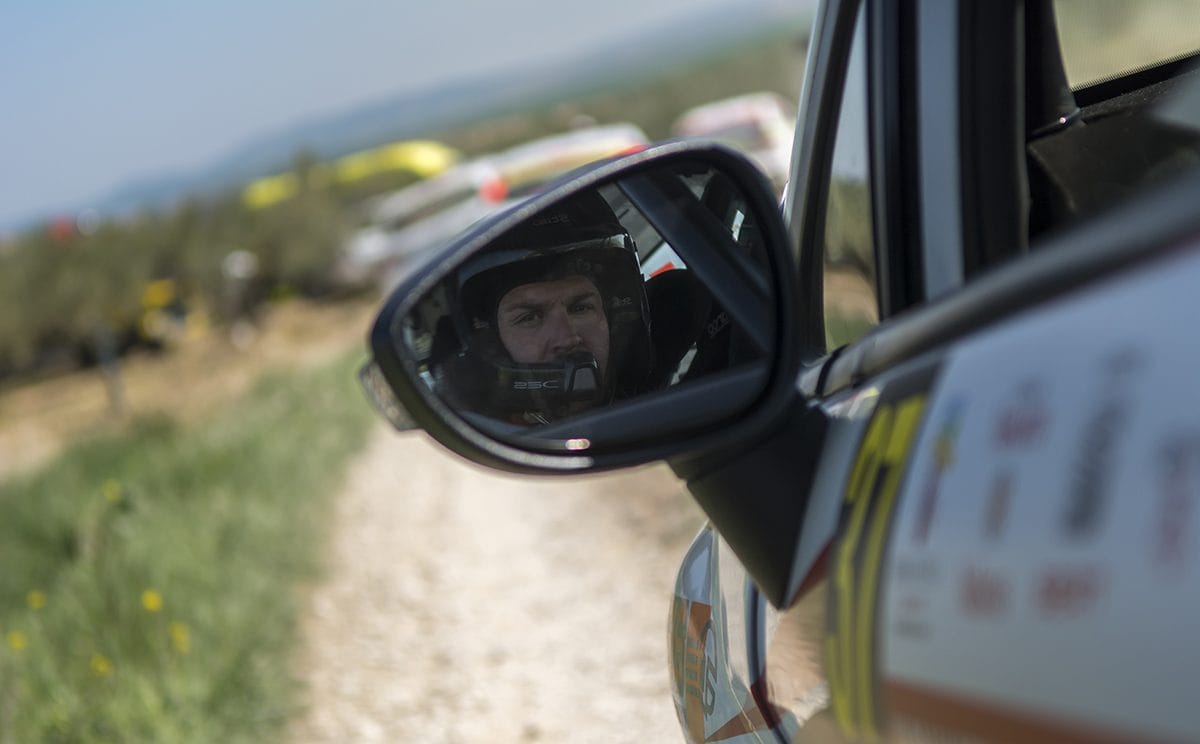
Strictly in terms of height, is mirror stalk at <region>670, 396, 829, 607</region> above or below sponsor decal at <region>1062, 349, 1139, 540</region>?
below

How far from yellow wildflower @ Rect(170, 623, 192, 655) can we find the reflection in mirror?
11.0ft

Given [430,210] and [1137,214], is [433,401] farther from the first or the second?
[430,210]

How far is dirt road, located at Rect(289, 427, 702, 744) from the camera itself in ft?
14.0

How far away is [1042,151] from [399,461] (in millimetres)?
7459

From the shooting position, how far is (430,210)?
2023 cm

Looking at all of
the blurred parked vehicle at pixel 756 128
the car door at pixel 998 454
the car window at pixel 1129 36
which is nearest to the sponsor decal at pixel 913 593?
the car door at pixel 998 454

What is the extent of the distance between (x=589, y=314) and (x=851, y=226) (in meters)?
0.38

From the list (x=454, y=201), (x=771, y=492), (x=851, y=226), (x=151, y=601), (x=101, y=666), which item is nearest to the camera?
(x=771, y=492)

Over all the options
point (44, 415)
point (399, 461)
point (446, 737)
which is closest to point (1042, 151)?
point (446, 737)

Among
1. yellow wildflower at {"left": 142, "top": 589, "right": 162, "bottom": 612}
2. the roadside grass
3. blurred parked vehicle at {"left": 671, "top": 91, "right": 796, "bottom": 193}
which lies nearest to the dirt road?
the roadside grass

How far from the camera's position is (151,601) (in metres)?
4.16

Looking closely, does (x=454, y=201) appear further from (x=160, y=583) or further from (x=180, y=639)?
(x=180, y=639)

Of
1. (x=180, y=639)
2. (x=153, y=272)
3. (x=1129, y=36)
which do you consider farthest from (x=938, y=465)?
(x=153, y=272)

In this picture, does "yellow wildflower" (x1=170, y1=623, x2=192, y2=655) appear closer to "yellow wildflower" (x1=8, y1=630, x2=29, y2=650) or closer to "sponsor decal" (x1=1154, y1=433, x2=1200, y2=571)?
"yellow wildflower" (x1=8, y1=630, x2=29, y2=650)
